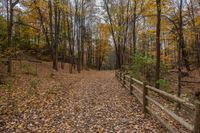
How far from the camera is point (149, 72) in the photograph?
63.3ft

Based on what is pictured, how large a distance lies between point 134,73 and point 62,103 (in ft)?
29.2

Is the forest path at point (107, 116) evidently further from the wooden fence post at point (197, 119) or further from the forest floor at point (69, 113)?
the wooden fence post at point (197, 119)

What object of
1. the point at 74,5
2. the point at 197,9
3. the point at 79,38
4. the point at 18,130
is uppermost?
the point at 74,5

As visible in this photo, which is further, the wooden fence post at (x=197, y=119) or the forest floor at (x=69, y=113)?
the forest floor at (x=69, y=113)

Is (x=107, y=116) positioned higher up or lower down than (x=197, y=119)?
lower down

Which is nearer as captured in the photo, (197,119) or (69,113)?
(197,119)

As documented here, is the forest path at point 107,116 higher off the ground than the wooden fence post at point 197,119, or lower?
lower

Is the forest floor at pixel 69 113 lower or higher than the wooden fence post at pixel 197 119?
lower

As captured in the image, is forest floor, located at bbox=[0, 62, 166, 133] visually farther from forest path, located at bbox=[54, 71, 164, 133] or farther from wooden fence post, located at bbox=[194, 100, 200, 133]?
wooden fence post, located at bbox=[194, 100, 200, 133]

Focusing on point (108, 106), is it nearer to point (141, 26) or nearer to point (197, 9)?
point (197, 9)

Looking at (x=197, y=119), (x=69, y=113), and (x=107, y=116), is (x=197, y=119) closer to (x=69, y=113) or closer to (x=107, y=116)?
(x=107, y=116)

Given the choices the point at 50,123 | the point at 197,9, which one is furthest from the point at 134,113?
the point at 197,9

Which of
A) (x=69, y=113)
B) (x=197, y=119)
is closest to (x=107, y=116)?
(x=69, y=113)

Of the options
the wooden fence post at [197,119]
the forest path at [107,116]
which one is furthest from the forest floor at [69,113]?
the wooden fence post at [197,119]
